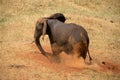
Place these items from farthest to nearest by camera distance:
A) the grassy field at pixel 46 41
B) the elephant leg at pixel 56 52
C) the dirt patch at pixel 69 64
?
the elephant leg at pixel 56 52, the dirt patch at pixel 69 64, the grassy field at pixel 46 41

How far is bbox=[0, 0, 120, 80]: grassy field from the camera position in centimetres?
1132

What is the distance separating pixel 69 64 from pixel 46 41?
3506mm

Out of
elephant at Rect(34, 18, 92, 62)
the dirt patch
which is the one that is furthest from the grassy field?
elephant at Rect(34, 18, 92, 62)

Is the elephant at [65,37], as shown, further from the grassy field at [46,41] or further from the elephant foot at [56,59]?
the grassy field at [46,41]

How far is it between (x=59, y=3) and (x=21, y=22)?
445 cm

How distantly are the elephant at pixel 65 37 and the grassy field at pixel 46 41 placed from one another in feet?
1.42

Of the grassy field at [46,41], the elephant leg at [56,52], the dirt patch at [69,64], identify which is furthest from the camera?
the elephant leg at [56,52]

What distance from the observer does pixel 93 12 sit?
2255 centimetres

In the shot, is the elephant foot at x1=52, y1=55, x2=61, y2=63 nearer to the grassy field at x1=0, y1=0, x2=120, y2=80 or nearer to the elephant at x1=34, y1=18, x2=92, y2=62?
the elephant at x1=34, y1=18, x2=92, y2=62

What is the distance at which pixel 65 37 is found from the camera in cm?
1217

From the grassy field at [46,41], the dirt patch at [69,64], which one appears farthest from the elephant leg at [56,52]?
the grassy field at [46,41]

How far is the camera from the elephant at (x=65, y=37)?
11.9 metres

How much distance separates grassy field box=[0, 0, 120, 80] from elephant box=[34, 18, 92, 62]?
432mm

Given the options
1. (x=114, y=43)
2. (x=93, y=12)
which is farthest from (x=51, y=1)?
(x=114, y=43)
